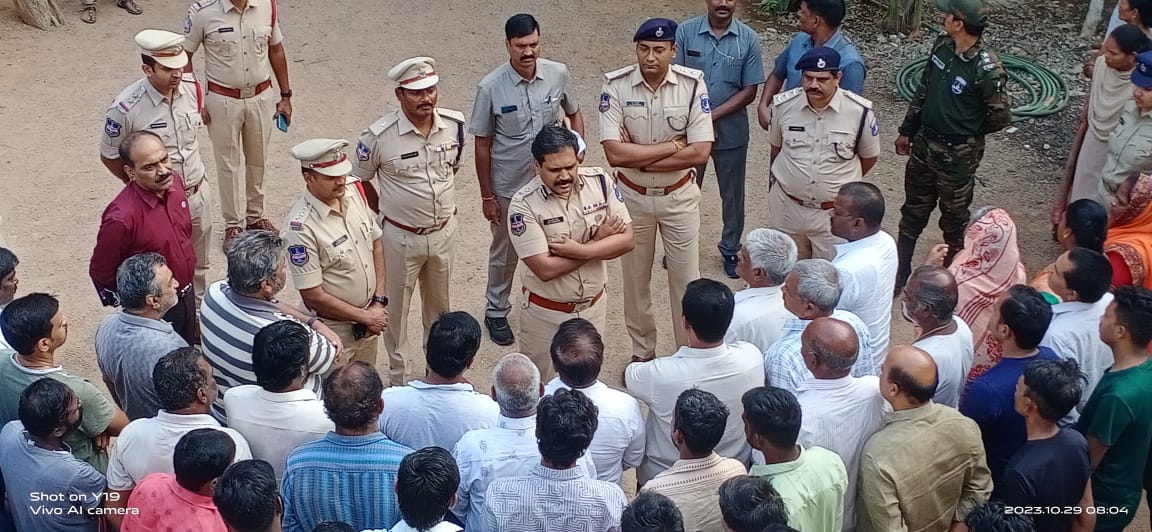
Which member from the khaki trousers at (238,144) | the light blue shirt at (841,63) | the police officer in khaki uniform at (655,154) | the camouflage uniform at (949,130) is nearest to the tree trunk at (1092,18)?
the camouflage uniform at (949,130)

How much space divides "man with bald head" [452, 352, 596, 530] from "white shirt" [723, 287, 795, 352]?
110 centimetres

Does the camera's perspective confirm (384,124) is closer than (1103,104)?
Yes

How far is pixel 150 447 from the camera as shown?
3.67 m

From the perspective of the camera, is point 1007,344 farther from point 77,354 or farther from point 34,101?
point 34,101

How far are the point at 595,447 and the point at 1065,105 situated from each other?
6602 mm

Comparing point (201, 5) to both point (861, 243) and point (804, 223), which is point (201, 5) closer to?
point (804, 223)

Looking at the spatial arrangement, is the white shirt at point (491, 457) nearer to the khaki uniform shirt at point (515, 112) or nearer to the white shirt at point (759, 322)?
the white shirt at point (759, 322)

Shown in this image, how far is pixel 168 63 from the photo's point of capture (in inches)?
232

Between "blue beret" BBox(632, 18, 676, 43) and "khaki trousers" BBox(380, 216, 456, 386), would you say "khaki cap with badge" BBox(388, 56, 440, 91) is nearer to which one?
"khaki trousers" BBox(380, 216, 456, 386)

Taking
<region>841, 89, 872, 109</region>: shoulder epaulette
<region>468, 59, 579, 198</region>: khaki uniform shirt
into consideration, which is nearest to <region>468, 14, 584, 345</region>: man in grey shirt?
<region>468, 59, 579, 198</region>: khaki uniform shirt

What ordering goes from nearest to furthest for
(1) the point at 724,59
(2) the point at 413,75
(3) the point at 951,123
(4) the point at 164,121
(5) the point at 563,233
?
(5) the point at 563,233, (2) the point at 413,75, (4) the point at 164,121, (3) the point at 951,123, (1) the point at 724,59

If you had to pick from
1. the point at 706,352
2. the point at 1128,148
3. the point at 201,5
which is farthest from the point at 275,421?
the point at 1128,148

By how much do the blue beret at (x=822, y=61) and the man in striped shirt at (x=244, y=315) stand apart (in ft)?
9.74

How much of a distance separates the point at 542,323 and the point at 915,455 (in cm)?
214
